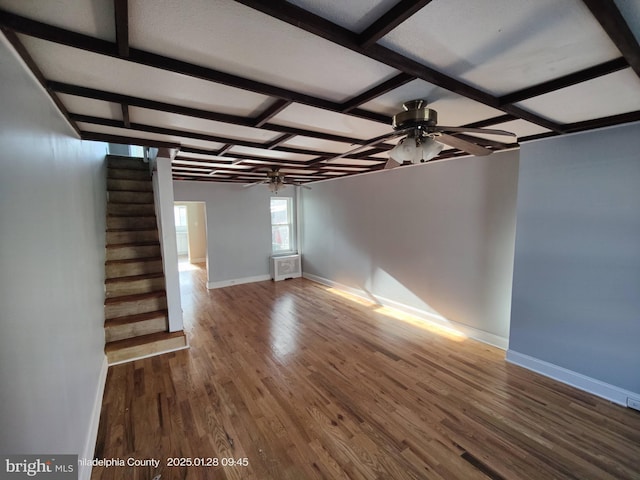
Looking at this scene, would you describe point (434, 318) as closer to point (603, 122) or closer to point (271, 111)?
point (603, 122)

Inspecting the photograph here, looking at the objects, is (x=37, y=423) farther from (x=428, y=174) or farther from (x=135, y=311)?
(x=428, y=174)

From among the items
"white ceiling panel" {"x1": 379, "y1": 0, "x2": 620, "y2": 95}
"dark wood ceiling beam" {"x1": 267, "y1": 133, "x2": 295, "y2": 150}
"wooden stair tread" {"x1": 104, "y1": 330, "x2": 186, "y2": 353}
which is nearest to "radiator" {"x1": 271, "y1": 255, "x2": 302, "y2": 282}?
"wooden stair tread" {"x1": 104, "y1": 330, "x2": 186, "y2": 353}

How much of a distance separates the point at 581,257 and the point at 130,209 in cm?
568

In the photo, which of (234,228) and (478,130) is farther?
(234,228)

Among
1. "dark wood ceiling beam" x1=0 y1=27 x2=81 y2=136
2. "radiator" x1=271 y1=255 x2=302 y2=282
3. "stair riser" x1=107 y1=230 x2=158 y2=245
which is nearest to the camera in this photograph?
"dark wood ceiling beam" x1=0 y1=27 x2=81 y2=136

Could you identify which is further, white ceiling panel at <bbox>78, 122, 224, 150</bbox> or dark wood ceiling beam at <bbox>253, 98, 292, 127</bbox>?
white ceiling panel at <bbox>78, 122, 224, 150</bbox>

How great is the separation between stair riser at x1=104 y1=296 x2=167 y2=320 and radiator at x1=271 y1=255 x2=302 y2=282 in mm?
3133

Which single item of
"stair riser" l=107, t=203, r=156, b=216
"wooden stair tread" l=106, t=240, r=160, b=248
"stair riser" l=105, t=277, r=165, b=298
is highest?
"stair riser" l=107, t=203, r=156, b=216

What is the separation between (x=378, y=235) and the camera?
467 cm

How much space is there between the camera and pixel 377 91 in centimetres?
147

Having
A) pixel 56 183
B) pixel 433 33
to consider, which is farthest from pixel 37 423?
pixel 433 33

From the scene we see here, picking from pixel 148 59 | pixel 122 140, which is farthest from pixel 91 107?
pixel 148 59

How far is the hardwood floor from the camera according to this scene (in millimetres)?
1697

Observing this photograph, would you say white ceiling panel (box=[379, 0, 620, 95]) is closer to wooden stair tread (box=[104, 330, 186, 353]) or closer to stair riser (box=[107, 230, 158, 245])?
wooden stair tread (box=[104, 330, 186, 353])
